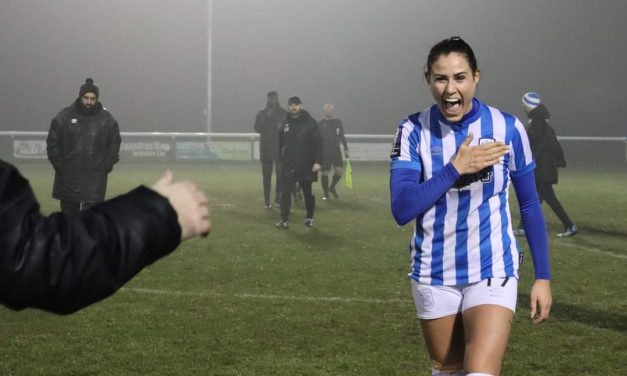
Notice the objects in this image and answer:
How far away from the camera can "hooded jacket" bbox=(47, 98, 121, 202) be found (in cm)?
1172

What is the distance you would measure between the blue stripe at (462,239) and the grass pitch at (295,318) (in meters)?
2.50

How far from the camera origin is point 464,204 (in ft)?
15.2

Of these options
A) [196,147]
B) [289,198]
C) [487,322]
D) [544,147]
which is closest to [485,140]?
[487,322]

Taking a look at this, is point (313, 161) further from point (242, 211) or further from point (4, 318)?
point (4, 318)

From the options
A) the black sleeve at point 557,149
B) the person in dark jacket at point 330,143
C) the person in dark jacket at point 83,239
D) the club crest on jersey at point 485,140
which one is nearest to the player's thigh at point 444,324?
the club crest on jersey at point 485,140

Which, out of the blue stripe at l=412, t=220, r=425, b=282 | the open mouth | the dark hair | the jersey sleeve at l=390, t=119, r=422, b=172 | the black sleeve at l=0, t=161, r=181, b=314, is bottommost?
the blue stripe at l=412, t=220, r=425, b=282

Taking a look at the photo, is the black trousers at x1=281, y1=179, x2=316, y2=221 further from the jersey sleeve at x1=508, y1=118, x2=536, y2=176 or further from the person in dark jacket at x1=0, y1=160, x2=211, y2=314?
the person in dark jacket at x1=0, y1=160, x2=211, y2=314

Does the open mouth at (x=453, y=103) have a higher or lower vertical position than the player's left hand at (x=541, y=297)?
higher

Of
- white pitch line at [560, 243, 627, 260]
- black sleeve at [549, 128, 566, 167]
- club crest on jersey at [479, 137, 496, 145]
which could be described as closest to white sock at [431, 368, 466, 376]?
club crest on jersey at [479, 137, 496, 145]

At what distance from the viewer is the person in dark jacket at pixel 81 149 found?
11.7m

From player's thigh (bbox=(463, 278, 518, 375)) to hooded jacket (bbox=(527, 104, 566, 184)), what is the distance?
431 inches

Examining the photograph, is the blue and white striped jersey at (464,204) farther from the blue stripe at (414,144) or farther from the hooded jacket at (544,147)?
the hooded jacket at (544,147)

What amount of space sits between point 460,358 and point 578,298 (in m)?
5.56

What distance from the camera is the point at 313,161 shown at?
16750 millimetres
